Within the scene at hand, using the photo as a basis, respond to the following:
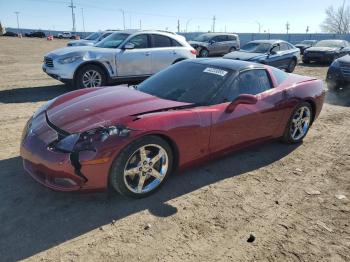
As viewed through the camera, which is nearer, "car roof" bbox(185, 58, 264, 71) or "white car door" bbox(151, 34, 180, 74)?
"car roof" bbox(185, 58, 264, 71)

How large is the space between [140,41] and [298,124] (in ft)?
18.8

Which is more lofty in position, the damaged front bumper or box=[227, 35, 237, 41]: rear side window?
box=[227, 35, 237, 41]: rear side window

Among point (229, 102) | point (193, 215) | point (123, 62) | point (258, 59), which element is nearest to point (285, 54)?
point (258, 59)

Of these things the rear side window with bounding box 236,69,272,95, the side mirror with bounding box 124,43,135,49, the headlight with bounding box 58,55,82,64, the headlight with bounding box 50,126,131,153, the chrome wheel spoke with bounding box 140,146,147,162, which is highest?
the side mirror with bounding box 124,43,135,49

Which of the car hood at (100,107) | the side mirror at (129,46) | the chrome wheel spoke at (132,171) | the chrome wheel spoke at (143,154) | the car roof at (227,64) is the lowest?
the chrome wheel spoke at (132,171)

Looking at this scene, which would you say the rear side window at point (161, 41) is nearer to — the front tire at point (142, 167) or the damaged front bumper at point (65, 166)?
the front tire at point (142, 167)

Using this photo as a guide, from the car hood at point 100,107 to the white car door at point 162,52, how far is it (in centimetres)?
546

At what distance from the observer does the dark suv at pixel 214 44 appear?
20578 mm

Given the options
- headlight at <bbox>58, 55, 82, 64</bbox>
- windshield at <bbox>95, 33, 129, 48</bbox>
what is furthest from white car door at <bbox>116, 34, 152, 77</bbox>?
headlight at <bbox>58, 55, 82, 64</bbox>

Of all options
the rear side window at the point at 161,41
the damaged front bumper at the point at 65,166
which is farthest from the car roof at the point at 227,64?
the rear side window at the point at 161,41

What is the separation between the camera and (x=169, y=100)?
162 inches

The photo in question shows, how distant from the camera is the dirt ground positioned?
9.61ft

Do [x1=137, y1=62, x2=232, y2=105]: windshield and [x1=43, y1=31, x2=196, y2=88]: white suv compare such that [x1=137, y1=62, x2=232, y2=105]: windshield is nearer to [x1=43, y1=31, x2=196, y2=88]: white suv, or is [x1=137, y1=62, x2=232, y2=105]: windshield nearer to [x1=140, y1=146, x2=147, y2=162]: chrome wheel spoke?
[x1=140, y1=146, x2=147, y2=162]: chrome wheel spoke

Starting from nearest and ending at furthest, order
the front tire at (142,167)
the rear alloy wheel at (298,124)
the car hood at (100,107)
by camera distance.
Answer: the front tire at (142,167) < the car hood at (100,107) < the rear alloy wheel at (298,124)
